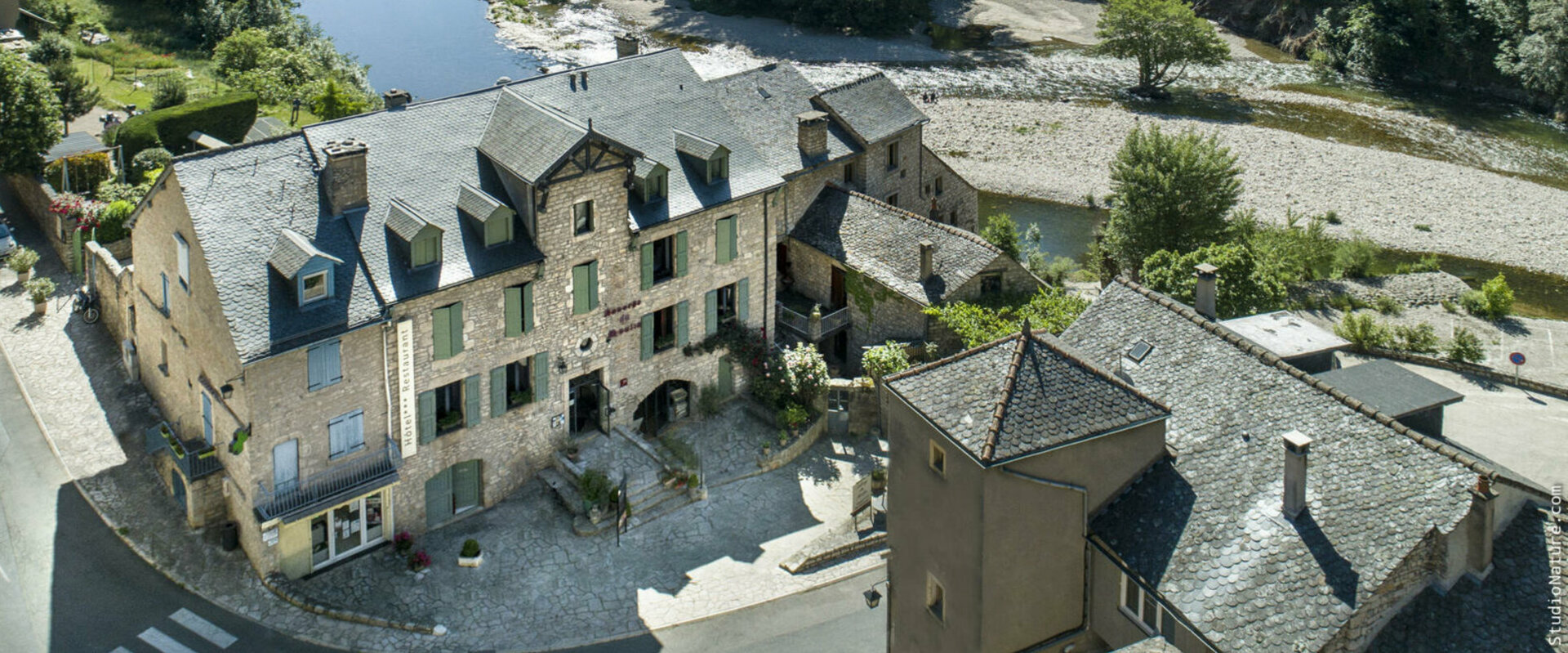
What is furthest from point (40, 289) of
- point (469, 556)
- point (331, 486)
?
point (469, 556)

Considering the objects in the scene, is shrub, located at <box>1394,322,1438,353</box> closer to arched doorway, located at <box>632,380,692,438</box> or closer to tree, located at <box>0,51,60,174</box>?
arched doorway, located at <box>632,380,692,438</box>

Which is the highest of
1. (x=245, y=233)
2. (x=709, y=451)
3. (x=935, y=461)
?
(x=245, y=233)

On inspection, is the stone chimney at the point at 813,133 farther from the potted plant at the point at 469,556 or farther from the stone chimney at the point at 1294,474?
the stone chimney at the point at 1294,474

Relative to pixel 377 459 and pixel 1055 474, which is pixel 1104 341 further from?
pixel 377 459

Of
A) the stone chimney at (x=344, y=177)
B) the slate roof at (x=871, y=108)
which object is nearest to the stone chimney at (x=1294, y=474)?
the stone chimney at (x=344, y=177)

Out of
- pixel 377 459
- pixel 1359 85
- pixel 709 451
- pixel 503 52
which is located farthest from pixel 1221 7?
pixel 377 459

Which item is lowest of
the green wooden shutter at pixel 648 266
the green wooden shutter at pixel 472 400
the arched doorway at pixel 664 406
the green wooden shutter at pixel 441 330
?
the arched doorway at pixel 664 406

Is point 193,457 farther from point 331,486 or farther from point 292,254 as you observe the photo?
point 292,254
